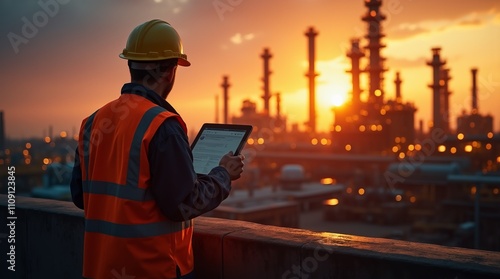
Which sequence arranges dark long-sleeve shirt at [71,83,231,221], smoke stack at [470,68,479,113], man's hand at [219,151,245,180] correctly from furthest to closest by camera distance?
smoke stack at [470,68,479,113] → man's hand at [219,151,245,180] → dark long-sleeve shirt at [71,83,231,221]

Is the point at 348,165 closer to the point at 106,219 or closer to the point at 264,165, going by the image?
the point at 264,165

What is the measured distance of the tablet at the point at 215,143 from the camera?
240cm

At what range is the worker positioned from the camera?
1.96 m

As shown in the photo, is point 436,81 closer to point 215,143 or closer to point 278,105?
point 278,105

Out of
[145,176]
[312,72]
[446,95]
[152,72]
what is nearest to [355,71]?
[312,72]

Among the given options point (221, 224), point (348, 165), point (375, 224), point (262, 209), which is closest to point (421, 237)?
point (375, 224)

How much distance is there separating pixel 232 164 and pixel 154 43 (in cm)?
69

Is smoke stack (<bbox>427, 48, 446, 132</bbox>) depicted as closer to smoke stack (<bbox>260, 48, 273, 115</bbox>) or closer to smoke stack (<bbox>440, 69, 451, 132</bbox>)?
smoke stack (<bbox>440, 69, 451, 132</bbox>)

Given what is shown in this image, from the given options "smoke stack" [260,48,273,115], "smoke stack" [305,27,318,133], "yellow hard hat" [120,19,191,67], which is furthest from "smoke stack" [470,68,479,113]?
"yellow hard hat" [120,19,191,67]

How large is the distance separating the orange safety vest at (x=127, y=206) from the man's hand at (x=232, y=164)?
1.06 feet

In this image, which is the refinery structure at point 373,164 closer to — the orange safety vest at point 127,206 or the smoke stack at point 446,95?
the smoke stack at point 446,95

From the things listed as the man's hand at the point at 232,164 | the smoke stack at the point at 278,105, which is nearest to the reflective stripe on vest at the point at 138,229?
the man's hand at the point at 232,164

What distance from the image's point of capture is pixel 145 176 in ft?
6.50

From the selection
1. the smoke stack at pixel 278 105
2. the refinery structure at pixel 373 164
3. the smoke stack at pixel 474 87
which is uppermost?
the smoke stack at pixel 474 87
